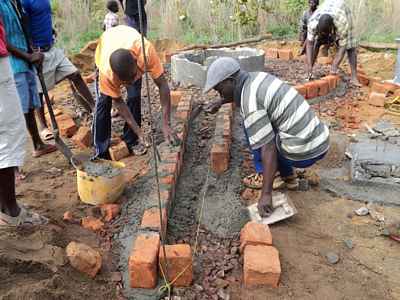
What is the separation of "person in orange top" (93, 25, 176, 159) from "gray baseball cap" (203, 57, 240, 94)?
2.19 ft

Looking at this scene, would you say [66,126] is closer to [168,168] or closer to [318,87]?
[168,168]

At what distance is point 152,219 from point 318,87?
415 cm

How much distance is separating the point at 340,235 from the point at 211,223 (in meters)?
0.98

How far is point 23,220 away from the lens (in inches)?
121

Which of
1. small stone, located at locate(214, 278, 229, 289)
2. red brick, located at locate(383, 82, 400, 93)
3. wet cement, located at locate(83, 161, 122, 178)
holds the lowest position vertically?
small stone, located at locate(214, 278, 229, 289)

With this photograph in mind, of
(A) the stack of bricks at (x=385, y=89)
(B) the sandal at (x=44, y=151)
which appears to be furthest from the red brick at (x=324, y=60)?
(B) the sandal at (x=44, y=151)

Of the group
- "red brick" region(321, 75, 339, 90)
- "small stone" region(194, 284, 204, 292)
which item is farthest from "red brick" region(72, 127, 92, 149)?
"red brick" region(321, 75, 339, 90)

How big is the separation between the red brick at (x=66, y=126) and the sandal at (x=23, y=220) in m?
2.17

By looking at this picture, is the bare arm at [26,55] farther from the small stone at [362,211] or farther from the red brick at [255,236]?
the small stone at [362,211]

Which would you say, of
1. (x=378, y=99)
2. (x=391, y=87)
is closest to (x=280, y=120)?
(x=378, y=99)

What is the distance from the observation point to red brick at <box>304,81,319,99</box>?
623 cm

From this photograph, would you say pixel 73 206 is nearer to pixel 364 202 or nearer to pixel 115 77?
pixel 115 77

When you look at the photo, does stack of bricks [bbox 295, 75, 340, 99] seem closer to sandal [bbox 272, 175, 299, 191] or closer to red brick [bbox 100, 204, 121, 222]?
sandal [bbox 272, 175, 299, 191]

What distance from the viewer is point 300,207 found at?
3.70 metres
